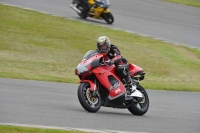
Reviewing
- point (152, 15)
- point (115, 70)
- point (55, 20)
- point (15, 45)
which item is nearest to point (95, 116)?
point (115, 70)

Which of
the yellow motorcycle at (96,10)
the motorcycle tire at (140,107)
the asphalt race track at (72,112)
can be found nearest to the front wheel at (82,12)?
the yellow motorcycle at (96,10)

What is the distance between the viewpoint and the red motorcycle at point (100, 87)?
9.66 metres

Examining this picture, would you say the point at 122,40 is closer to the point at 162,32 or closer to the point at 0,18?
the point at 162,32

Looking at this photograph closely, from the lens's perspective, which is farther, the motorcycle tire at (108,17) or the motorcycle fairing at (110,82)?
the motorcycle tire at (108,17)

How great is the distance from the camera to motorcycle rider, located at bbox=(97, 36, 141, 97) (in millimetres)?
10039

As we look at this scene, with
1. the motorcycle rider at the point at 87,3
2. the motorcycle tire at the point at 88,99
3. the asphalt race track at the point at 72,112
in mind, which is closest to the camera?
the asphalt race track at the point at 72,112

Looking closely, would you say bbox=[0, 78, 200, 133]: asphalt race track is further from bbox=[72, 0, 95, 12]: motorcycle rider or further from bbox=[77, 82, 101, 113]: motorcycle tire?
bbox=[72, 0, 95, 12]: motorcycle rider

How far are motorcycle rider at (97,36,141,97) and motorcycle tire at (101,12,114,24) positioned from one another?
14.0 meters

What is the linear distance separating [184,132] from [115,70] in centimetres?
208

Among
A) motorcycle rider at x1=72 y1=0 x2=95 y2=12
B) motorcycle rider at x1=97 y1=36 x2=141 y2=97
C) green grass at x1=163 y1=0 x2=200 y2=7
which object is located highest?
motorcycle rider at x1=97 y1=36 x2=141 y2=97

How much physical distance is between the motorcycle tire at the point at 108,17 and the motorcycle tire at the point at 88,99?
14787 mm

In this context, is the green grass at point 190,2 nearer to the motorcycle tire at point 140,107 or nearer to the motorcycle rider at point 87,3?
the motorcycle rider at point 87,3

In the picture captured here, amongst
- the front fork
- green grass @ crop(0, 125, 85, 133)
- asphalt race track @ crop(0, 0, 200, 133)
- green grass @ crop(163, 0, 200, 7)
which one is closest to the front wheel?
green grass @ crop(163, 0, 200, 7)

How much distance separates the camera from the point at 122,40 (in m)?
22.2
